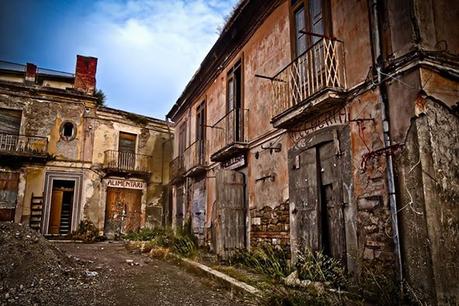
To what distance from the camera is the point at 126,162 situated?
18.9 m

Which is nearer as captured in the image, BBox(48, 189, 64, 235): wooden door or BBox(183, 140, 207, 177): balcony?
BBox(183, 140, 207, 177): balcony

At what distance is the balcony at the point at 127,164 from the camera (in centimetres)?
1817

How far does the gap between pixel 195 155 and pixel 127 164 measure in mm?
7462

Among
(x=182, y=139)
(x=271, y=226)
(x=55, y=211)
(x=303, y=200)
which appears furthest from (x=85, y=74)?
(x=303, y=200)

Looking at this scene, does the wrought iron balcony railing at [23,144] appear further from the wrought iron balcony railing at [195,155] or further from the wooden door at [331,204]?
the wooden door at [331,204]

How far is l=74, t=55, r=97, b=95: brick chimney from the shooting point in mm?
18406

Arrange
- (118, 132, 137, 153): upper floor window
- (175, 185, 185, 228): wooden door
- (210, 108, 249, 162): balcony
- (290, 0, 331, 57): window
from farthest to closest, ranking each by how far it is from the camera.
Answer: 1. (118, 132, 137, 153): upper floor window
2. (175, 185, 185, 228): wooden door
3. (210, 108, 249, 162): balcony
4. (290, 0, 331, 57): window

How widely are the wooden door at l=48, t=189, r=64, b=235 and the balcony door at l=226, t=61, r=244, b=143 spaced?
38.9ft

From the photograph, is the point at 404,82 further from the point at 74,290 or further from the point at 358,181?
the point at 74,290

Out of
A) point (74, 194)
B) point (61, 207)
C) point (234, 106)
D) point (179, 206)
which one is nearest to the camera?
point (234, 106)

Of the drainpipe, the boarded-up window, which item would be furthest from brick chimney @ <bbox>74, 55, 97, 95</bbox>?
the drainpipe

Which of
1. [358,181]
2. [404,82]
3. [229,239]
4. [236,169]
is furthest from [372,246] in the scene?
[236,169]

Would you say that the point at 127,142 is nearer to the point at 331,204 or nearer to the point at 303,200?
the point at 303,200

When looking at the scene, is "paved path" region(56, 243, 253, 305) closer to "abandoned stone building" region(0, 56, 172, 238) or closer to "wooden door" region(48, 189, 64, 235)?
"abandoned stone building" region(0, 56, 172, 238)
